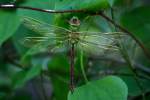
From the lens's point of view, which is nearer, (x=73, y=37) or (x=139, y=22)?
(x=73, y=37)

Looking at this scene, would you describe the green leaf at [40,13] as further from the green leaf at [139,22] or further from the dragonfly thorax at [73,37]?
the green leaf at [139,22]

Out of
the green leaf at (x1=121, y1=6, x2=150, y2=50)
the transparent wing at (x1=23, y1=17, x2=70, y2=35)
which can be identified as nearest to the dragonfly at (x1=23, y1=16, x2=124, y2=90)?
the transparent wing at (x1=23, y1=17, x2=70, y2=35)

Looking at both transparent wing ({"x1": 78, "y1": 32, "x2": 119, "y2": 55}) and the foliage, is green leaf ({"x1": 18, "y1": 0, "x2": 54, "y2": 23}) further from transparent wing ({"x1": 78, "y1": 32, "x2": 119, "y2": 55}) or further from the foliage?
transparent wing ({"x1": 78, "y1": 32, "x2": 119, "y2": 55})

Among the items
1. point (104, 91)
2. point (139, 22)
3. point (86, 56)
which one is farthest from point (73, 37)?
point (139, 22)

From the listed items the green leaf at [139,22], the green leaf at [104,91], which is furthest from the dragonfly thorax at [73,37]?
the green leaf at [139,22]

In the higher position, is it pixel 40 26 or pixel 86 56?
pixel 40 26

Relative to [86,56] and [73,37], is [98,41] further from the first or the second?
[86,56]
